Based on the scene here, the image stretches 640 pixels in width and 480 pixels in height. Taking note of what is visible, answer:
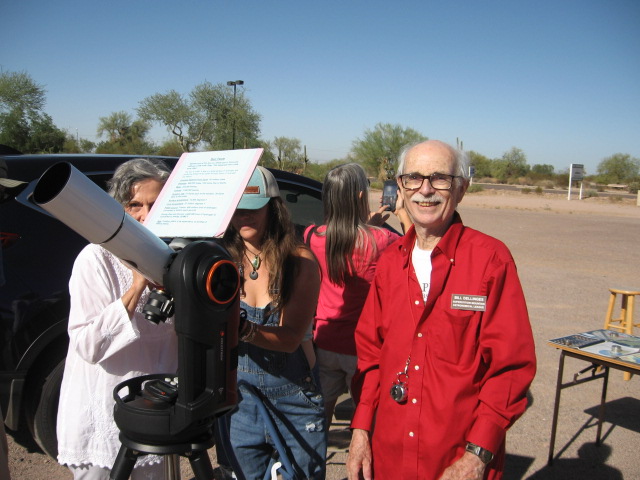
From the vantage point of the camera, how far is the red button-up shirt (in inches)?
62.5

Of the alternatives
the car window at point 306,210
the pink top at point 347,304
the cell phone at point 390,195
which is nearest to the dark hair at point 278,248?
the pink top at point 347,304

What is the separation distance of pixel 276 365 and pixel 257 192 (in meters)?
0.70

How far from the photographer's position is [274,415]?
203 cm

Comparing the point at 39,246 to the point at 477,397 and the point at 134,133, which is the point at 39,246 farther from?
the point at 134,133

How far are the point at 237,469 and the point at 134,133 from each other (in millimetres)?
41599

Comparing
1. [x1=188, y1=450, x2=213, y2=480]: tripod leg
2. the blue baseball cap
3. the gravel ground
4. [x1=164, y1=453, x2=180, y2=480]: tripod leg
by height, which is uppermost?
the blue baseball cap

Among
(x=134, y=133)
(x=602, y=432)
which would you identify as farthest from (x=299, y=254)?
(x=134, y=133)

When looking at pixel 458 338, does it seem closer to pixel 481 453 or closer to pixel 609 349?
pixel 481 453

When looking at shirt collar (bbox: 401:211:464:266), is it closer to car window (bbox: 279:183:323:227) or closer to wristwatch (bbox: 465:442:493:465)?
wristwatch (bbox: 465:442:493:465)

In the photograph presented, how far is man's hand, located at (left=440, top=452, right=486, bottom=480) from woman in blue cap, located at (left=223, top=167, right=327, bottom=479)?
0.64 metres

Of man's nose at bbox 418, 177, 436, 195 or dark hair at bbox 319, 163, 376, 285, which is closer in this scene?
man's nose at bbox 418, 177, 436, 195

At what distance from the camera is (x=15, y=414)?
9.25ft

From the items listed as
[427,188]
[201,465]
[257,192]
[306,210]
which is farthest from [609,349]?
[201,465]

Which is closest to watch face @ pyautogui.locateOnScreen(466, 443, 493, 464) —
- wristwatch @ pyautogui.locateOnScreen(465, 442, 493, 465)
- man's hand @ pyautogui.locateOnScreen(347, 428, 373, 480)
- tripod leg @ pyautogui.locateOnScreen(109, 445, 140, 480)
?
wristwatch @ pyautogui.locateOnScreen(465, 442, 493, 465)
